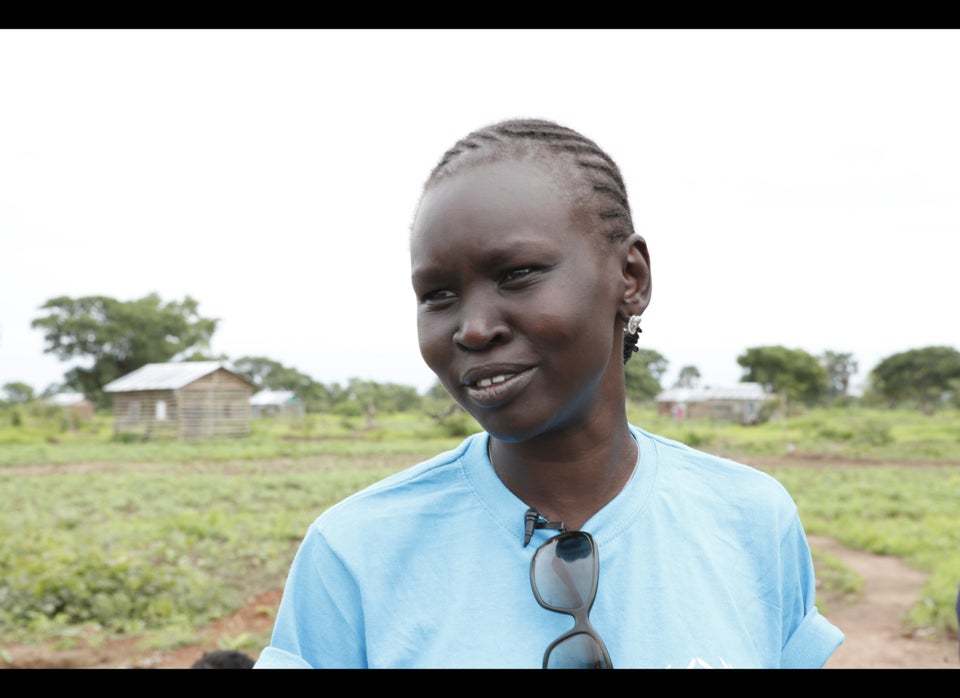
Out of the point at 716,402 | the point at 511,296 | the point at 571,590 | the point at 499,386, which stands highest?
the point at 511,296

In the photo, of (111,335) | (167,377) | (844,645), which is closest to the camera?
(844,645)

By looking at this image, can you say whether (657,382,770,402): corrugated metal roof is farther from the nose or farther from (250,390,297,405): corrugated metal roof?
the nose

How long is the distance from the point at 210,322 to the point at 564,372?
148 ft

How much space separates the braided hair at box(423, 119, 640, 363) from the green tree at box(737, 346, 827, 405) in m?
47.7

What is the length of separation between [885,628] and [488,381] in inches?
266

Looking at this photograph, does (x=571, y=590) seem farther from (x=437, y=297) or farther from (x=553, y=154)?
(x=553, y=154)

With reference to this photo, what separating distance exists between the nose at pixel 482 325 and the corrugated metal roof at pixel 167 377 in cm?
2784

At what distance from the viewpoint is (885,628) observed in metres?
6.57

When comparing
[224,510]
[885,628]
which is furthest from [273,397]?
[885,628]

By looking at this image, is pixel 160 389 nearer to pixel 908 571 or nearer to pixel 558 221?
pixel 908 571

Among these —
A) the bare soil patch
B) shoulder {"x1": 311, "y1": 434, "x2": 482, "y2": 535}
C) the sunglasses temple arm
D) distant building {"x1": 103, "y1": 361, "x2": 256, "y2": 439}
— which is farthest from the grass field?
the sunglasses temple arm
